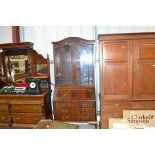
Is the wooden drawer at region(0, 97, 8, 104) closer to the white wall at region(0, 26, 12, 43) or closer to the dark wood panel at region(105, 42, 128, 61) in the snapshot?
the white wall at region(0, 26, 12, 43)

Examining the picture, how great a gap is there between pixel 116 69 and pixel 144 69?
45 centimetres

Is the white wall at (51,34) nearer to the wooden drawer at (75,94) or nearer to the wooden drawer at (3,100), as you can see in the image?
the wooden drawer at (75,94)

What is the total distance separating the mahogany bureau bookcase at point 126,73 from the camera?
294 cm

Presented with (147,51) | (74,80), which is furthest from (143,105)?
(74,80)

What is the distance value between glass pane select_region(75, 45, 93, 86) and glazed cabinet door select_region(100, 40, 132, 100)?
1.45ft

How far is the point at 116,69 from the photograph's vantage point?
120 inches

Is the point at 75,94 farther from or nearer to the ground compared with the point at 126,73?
nearer to the ground

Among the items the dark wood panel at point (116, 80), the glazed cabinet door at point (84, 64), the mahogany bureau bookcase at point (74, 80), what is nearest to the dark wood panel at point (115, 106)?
the dark wood panel at point (116, 80)

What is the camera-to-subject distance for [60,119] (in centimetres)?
340

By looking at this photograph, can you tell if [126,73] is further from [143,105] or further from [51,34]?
[51,34]

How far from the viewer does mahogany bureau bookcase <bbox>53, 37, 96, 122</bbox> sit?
332 centimetres

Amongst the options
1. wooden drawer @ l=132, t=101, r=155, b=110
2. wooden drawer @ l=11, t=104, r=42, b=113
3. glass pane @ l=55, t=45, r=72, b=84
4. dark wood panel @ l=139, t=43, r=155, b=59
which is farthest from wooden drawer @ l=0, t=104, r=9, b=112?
dark wood panel @ l=139, t=43, r=155, b=59
